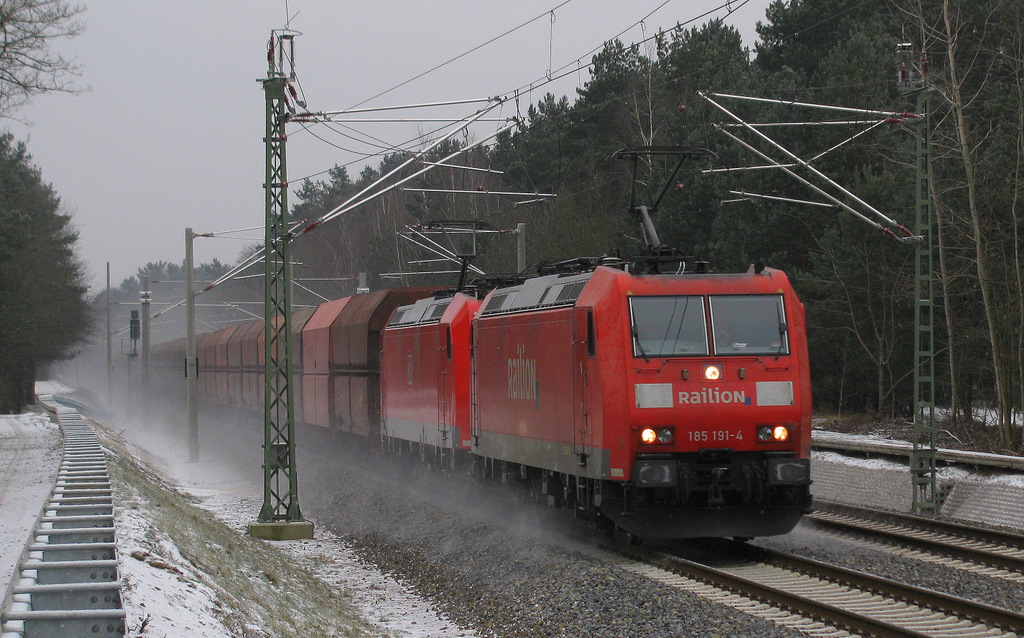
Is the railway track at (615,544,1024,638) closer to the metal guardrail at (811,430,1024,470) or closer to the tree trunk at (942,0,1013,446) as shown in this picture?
the metal guardrail at (811,430,1024,470)

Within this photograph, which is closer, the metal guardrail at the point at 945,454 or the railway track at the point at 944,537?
the railway track at the point at 944,537

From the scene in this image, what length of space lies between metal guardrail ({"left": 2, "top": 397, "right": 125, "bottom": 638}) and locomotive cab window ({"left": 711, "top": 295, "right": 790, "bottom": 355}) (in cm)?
642

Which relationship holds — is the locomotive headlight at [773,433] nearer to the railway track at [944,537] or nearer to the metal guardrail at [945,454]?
the railway track at [944,537]

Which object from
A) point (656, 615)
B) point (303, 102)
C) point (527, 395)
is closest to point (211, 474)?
point (303, 102)

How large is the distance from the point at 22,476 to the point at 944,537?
1695cm

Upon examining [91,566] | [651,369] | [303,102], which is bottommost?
[91,566]

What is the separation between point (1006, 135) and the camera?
2816cm

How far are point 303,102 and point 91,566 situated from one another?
12159 millimetres

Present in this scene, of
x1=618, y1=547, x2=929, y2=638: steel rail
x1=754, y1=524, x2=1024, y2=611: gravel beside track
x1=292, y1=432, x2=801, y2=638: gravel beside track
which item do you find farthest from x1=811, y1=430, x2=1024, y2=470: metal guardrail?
x1=618, y1=547, x2=929, y2=638: steel rail

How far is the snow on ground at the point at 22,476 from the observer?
43.6 ft

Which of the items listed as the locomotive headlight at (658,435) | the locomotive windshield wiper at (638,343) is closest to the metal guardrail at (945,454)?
the locomotive headlight at (658,435)

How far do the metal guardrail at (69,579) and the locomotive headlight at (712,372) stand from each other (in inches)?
238

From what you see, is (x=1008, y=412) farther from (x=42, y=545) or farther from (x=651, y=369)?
(x=42, y=545)

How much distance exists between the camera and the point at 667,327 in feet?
41.2
